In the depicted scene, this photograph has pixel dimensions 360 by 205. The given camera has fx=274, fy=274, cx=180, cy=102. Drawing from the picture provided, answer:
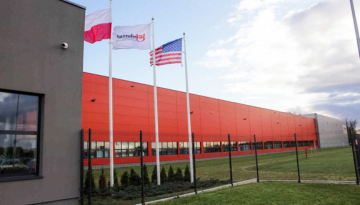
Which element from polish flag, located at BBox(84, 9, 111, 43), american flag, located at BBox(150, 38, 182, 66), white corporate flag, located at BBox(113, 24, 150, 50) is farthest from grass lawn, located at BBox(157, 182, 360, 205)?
polish flag, located at BBox(84, 9, 111, 43)

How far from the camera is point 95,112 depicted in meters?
31.8

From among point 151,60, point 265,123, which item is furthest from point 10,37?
point 265,123

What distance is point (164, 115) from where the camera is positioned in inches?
1572

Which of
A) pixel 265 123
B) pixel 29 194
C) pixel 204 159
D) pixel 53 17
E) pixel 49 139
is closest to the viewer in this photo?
pixel 29 194

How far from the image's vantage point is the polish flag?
1418 centimetres

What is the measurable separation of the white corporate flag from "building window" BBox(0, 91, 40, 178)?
25.8ft

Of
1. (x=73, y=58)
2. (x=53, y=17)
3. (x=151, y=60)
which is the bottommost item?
(x=73, y=58)

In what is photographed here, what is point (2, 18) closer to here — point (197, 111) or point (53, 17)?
point (53, 17)

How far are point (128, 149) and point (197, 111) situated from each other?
16.0 meters

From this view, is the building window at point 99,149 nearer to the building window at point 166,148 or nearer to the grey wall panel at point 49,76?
the building window at point 166,148

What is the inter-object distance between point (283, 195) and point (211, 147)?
3653 cm

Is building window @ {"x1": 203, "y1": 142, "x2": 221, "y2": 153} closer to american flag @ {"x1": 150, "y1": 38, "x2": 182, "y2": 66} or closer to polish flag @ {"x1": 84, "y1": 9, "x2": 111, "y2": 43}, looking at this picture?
american flag @ {"x1": 150, "y1": 38, "x2": 182, "y2": 66}

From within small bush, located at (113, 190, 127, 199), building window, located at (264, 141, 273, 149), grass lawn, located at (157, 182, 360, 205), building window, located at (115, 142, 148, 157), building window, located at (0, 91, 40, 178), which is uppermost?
building window, located at (0, 91, 40, 178)

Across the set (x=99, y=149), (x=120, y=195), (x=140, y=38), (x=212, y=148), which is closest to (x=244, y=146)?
(x=212, y=148)
